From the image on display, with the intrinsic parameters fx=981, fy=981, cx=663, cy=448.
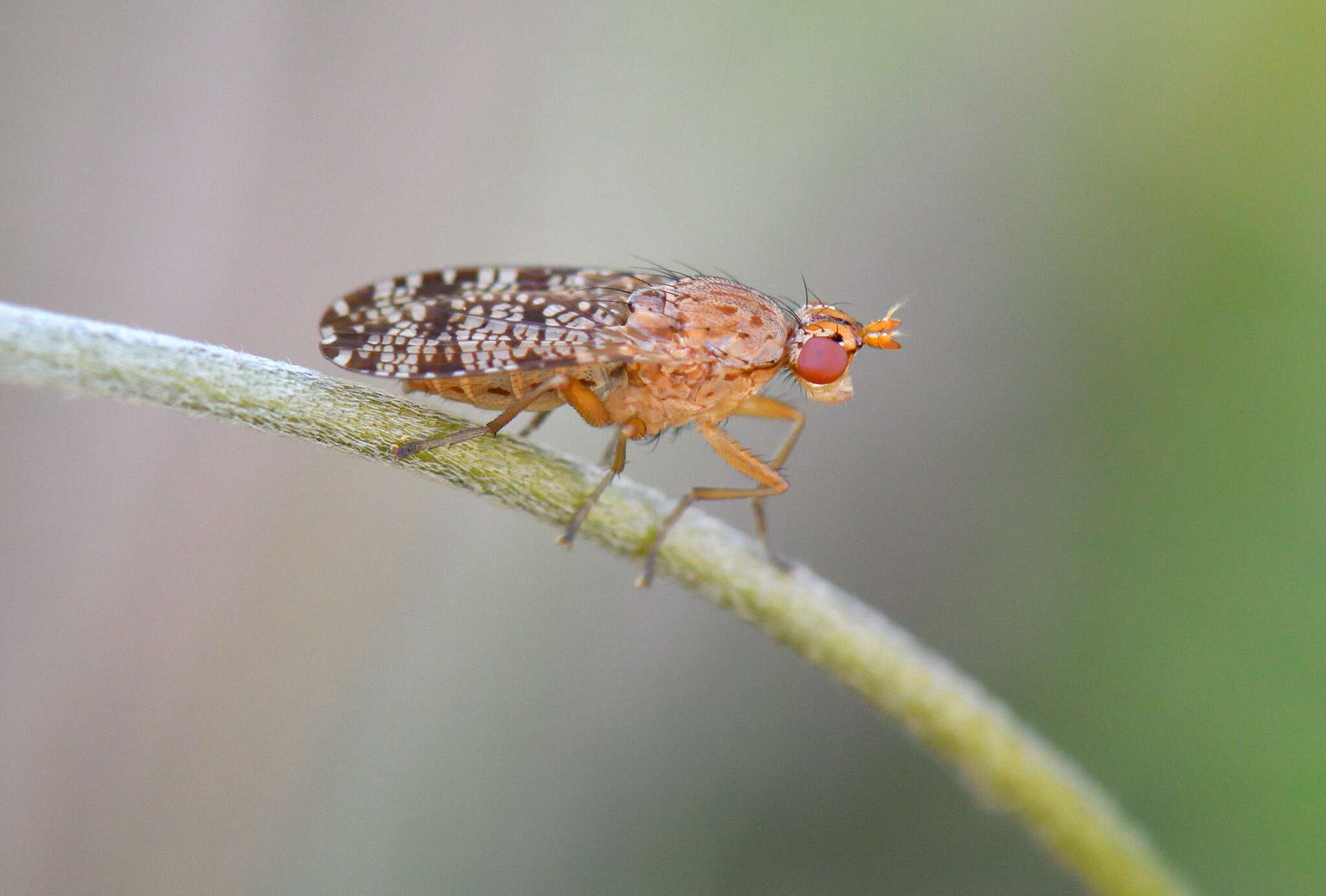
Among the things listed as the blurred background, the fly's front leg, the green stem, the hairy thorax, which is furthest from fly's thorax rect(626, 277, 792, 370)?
the blurred background

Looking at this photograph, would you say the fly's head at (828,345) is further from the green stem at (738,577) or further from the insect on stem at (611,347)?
the green stem at (738,577)

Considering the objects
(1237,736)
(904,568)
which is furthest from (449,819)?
(1237,736)

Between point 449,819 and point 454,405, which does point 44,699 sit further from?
point 454,405

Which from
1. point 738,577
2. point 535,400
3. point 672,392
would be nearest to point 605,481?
point 738,577

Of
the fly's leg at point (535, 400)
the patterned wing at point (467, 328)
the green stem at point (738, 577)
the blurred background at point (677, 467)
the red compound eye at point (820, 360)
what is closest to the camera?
the green stem at point (738, 577)

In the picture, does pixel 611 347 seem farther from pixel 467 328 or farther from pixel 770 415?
pixel 770 415

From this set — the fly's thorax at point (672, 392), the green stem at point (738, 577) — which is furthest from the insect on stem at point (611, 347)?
the green stem at point (738, 577)
